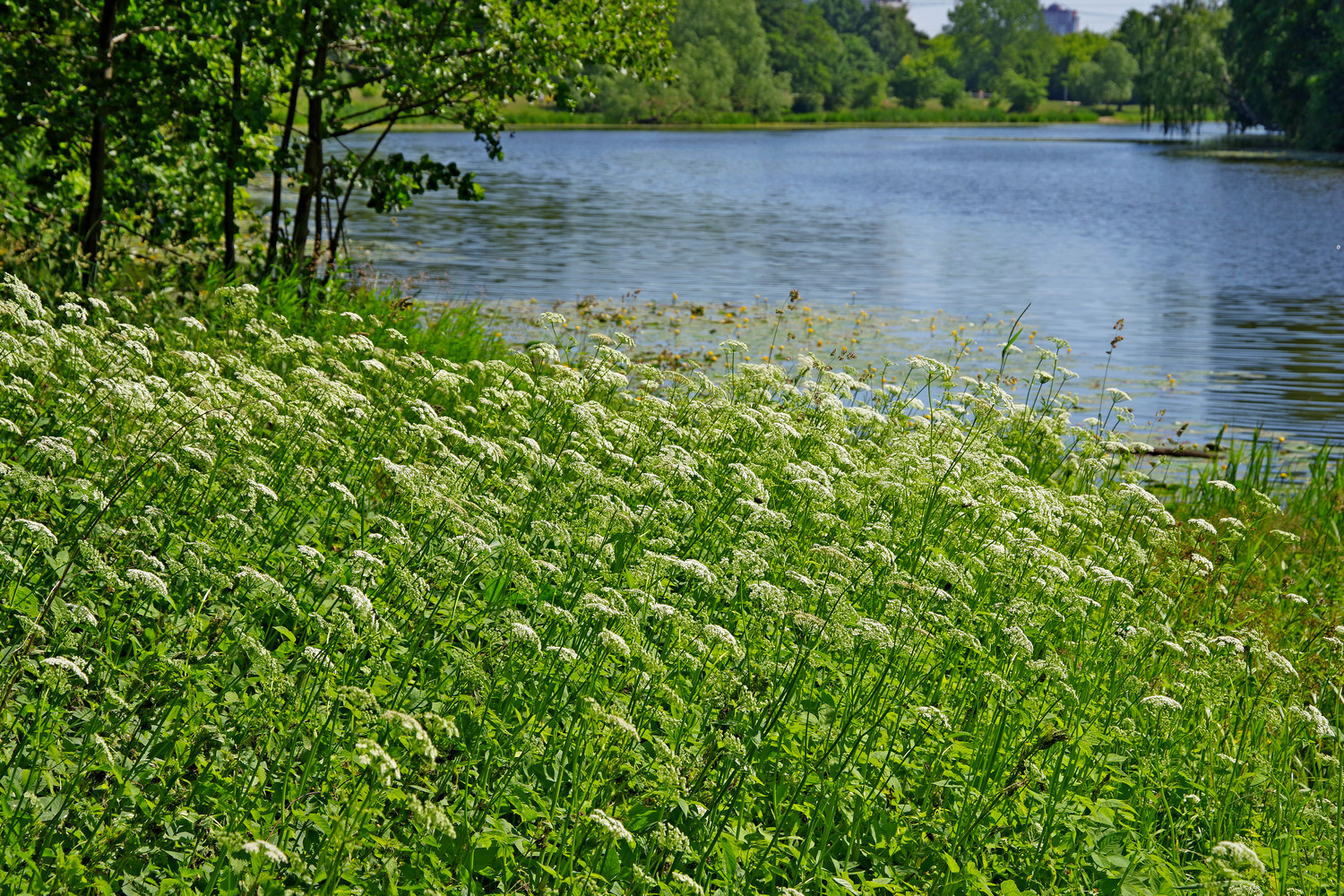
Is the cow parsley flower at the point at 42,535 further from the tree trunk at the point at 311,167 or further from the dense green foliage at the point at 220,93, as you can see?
the tree trunk at the point at 311,167

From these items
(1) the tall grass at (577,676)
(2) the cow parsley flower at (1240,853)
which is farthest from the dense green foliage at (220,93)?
(2) the cow parsley flower at (1240,853)

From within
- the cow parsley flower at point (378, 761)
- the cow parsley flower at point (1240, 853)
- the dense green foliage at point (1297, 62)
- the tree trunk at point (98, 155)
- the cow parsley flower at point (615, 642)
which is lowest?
the cow parsley flower at point (1240, 853)

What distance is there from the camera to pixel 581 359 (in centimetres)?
1020

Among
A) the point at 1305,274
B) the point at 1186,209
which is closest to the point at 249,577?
the point at 1305,274

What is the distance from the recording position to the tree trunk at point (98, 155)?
8312 millimetres

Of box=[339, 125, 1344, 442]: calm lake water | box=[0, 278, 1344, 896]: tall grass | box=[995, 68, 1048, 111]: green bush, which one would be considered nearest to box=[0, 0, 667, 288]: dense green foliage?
box=[0, 278, 1344, 896]: tall grass

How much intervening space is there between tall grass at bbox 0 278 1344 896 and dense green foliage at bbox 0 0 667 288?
3.52m

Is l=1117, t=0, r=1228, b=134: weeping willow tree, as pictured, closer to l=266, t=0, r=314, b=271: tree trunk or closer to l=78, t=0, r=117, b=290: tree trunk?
l=266, t=0, r=314, b=271: tree trunk

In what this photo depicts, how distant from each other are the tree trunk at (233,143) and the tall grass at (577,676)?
350cm

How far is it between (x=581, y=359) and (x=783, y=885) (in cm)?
723

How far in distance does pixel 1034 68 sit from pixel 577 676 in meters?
200

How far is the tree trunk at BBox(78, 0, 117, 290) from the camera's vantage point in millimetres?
8312

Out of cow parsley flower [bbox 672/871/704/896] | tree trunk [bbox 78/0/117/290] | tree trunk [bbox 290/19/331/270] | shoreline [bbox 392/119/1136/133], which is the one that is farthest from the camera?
shoreline [bbox 392/119/1136/133]

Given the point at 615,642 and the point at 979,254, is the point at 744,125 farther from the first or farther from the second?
the point at 615,642
